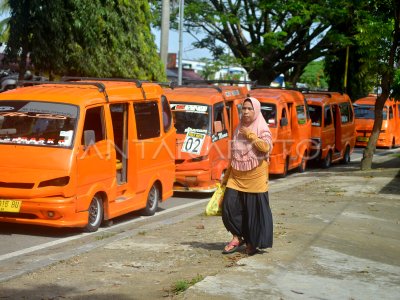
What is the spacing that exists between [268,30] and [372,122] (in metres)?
6.66

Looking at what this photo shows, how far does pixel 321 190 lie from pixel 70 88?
6.83 metres

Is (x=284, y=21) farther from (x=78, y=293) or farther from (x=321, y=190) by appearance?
(x=78, y=293)

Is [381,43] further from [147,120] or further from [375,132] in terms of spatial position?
[147,120]

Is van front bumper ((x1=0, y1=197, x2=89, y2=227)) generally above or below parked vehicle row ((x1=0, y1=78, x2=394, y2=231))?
below

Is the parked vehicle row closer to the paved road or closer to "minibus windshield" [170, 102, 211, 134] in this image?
"minibus windshield" [170, 102, 211, 134]

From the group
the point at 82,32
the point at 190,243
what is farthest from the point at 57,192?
the point at 82,32

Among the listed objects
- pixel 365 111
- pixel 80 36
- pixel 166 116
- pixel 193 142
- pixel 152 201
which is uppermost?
pixel 80 36

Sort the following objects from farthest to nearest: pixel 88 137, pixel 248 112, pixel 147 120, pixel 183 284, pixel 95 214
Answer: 1. pixel 147 120
2. pixel 95 214
3. pixel 88 137
4. pixel 248 112
5. pixel 183 284

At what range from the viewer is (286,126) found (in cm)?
2072

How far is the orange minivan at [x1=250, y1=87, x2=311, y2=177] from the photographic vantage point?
20078 mm

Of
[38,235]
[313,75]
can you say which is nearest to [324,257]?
[38,235]

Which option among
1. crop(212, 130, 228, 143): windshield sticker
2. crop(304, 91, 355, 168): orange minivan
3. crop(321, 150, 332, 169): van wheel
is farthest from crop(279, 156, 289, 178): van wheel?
crop(212, 130, 228, 143): windshield sticker

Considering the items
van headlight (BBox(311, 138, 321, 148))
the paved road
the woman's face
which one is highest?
the woman's face

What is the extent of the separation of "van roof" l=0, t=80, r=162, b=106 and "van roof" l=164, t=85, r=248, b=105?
369 cm
